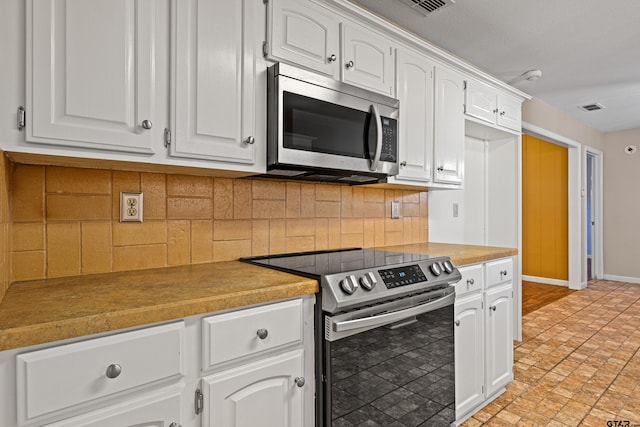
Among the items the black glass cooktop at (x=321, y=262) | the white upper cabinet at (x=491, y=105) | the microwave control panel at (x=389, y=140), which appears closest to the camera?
the black glass cooktop at (x=321, y=262)

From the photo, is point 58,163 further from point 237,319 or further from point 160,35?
point 237,319

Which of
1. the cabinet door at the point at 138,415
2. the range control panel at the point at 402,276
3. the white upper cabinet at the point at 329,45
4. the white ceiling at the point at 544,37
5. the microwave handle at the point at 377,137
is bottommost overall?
the cabinet door at the point at 138,415

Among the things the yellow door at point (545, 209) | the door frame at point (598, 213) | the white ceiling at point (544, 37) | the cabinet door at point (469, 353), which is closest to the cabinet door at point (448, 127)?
the white ceiling at point (544, 37)

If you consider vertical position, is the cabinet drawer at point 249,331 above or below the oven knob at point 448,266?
below

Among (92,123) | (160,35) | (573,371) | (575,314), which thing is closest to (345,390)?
(92,123)

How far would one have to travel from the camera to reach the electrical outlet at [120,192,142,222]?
1.52 meters

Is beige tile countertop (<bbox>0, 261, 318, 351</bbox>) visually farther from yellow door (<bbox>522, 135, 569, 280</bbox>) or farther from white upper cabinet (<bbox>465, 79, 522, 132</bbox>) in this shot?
yellow door (<bbox>522, 135, 569, 280</bbox>)

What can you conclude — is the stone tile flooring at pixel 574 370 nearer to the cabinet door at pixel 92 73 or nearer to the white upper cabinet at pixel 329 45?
the white upper cabinet at pixel 329 45

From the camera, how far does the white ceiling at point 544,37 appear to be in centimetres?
221

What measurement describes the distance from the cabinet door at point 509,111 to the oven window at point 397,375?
201cm

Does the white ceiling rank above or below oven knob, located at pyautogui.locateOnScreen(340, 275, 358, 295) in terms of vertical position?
above

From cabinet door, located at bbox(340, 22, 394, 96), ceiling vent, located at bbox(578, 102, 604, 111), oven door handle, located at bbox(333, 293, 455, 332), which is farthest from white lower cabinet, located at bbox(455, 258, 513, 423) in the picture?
ceiling vent, located at bbox(578, 102, 604, 111)

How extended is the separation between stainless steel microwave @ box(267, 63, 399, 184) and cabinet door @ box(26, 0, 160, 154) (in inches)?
19.5

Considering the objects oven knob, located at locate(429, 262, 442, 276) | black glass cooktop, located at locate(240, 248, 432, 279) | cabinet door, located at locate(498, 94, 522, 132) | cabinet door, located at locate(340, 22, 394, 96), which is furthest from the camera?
cabinet door, located at locate(498, 94, 522, 132)
